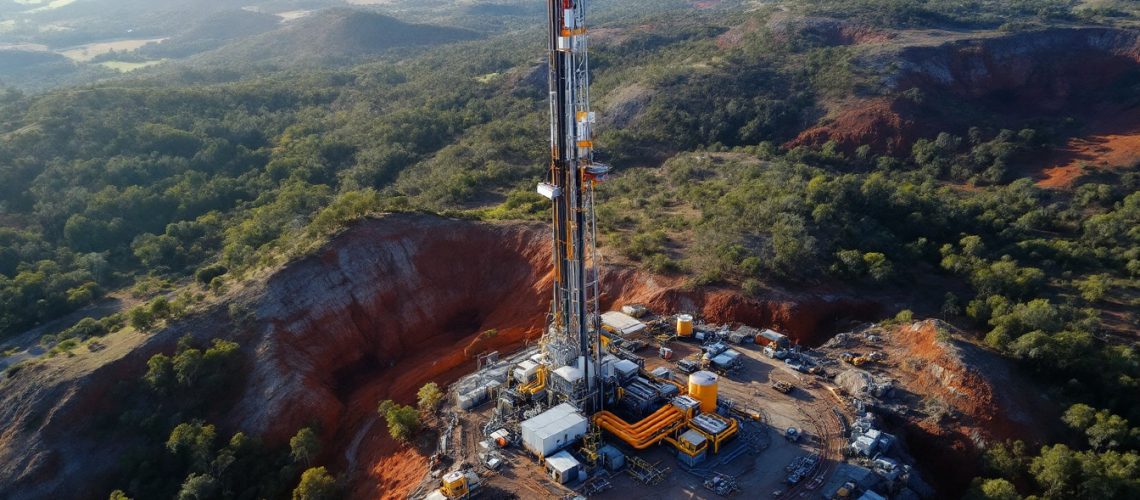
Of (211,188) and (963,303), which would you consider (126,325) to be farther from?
(963,303)

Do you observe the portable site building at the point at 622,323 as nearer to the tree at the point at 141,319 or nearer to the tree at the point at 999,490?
the tree at the point at 999,490

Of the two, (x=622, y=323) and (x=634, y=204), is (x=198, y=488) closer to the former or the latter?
(x=622, y=323)

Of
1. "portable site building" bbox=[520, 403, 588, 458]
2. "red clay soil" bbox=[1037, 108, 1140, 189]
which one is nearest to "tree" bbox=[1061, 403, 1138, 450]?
"portable site building" bbox=[520, 403, 588, 458]

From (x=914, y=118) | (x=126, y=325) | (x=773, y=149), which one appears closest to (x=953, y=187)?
(x=914, y=118)

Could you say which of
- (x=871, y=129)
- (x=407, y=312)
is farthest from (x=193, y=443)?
(x=871, y=129)

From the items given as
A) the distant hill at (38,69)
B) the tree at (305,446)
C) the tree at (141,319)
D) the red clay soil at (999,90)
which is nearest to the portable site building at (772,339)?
the tree at (305,446)

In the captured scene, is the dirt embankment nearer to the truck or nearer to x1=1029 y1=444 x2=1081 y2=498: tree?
the truck
